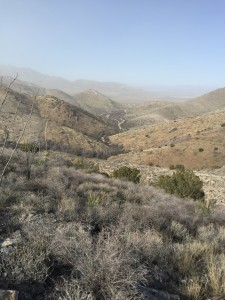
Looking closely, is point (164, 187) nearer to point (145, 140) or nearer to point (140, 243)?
point (140, 243)

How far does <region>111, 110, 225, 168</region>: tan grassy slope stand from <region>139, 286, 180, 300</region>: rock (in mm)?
35626

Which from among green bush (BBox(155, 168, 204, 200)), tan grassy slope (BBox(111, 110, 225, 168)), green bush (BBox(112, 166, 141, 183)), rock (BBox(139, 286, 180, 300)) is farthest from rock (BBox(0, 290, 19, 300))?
tan grassy slope (BBox(111, 110, 225, 168))

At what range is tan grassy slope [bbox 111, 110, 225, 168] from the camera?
42.2 metres

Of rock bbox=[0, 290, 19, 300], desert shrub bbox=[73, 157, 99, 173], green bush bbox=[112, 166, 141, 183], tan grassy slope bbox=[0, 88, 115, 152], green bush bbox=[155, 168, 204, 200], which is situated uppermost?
rock bbox=[0, 290, 19, 300]

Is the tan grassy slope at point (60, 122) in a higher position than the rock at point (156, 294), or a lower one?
lower

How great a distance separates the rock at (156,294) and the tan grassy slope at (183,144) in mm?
35626

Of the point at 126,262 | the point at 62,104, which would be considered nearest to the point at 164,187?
the point at 126,262

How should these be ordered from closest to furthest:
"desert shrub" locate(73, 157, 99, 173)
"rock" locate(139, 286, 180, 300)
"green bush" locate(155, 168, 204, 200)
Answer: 1. "rock" locate(139, 286, 180, 300)
2. "green bush" locate(155, 168, 204, 200)
3. "desert shrub" locate(73, 157, 99, 173)

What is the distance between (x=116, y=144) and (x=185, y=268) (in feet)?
198

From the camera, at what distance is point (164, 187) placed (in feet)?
58.5

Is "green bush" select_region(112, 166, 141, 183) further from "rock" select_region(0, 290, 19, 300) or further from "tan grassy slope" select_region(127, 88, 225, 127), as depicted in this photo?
"tan grassy slope" select_region(127, 88, 225, 127)

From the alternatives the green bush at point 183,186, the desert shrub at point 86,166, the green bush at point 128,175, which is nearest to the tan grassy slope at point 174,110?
the desert shrub at point 86,166

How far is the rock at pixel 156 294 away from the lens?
4.93 meters

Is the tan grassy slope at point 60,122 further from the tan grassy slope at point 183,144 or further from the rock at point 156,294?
the rock at point 156,294
